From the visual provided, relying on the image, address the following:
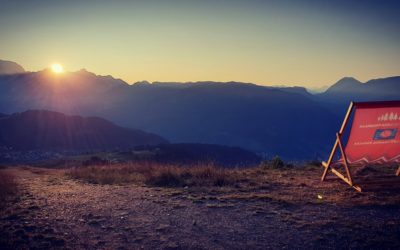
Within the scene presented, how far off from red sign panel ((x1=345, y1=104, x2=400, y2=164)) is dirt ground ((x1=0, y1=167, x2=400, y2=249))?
0.90 metres

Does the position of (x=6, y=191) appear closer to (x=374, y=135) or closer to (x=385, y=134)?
(x=374, y=135)

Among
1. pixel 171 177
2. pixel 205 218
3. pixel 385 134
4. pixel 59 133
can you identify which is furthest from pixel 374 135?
pixel 59 133

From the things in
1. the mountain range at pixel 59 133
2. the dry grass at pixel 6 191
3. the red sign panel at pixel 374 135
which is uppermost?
the red sign panel at pixel 374 135

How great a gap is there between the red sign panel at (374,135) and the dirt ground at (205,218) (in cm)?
90

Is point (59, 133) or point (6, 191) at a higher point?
point (6, 191)

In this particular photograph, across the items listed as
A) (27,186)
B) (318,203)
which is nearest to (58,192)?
(27,186)

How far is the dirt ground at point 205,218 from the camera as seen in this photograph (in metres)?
5.57

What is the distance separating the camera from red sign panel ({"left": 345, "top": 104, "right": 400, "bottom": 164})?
324 inches

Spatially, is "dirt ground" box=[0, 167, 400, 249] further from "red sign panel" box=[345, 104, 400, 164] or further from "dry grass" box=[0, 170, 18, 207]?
"red sign panel" box=[345, 104, 400, 164]

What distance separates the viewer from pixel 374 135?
27.6 feet

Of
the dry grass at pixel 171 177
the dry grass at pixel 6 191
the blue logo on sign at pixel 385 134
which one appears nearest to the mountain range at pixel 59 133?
the dry grass at pixel 171 177

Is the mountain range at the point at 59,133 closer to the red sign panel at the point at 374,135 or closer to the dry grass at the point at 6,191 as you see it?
the dry grass at the point at 6,191

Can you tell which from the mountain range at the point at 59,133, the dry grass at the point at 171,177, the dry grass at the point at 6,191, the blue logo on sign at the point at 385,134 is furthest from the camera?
the mountain range at the point at 59,133

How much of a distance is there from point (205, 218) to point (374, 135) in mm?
4702
